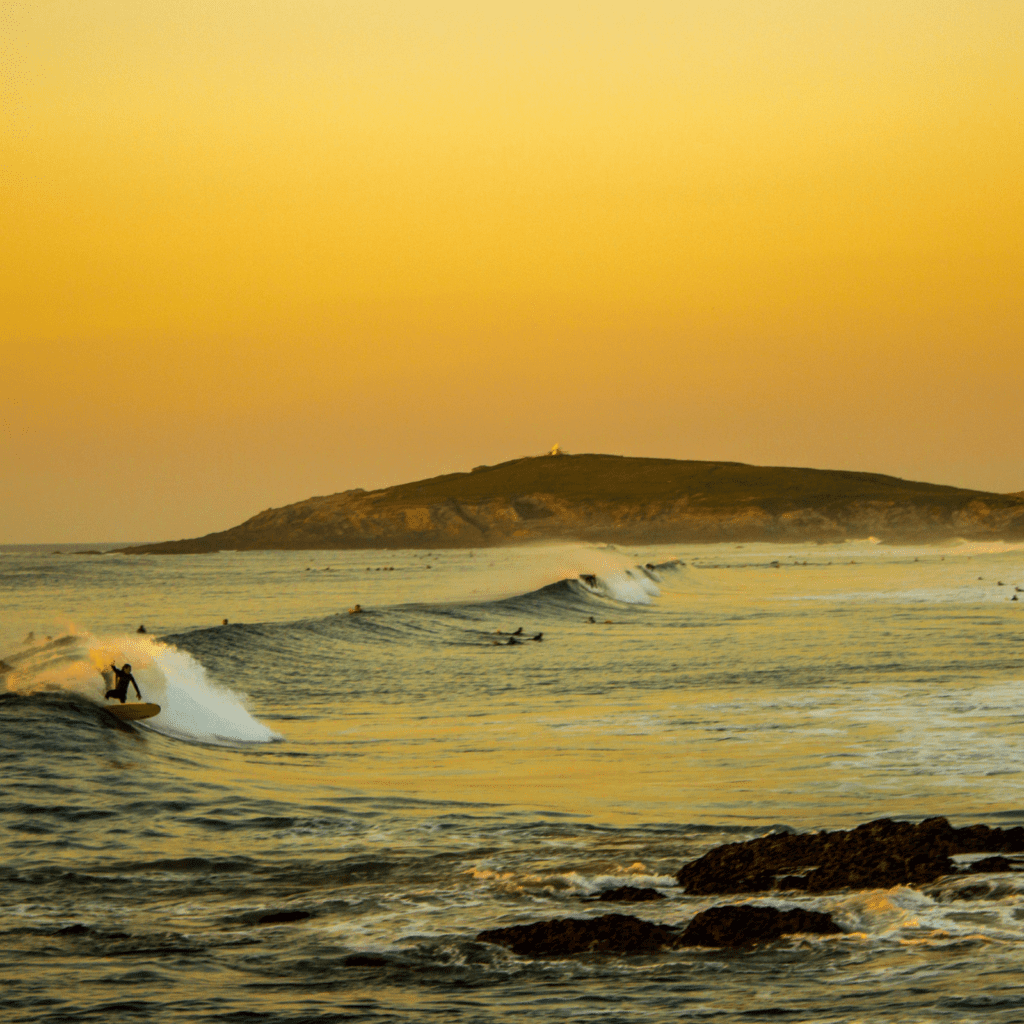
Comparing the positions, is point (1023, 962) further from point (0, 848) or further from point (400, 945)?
point (0, 848)

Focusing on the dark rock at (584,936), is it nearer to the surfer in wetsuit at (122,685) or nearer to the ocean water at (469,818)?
the ocean water at (469,818)

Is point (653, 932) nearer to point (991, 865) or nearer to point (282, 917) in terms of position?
point (282, 917)

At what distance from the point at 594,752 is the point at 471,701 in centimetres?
730

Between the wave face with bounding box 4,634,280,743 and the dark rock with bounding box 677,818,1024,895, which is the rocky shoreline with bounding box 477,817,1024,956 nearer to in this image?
the dark rock with bounding box 677,818,1024,895

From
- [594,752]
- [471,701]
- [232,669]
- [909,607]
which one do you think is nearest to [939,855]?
[594,752]

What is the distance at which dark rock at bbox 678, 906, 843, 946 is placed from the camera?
8.65 metres

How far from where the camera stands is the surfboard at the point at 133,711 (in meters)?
19.8

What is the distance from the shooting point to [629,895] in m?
9.81

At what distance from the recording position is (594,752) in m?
17.5

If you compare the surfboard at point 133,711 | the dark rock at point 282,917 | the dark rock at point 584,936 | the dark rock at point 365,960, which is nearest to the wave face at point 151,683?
the surfboard at point 133,711

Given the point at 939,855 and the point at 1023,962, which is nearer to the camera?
the point at 1023,962

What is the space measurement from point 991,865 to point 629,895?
2.87m

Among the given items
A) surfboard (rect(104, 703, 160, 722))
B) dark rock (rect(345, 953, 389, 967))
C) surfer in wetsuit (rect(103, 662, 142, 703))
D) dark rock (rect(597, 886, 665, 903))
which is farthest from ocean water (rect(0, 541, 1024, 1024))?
surfer in wetsuit (rect(103, 662, 142, 703))

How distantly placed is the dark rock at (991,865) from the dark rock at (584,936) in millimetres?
2799
